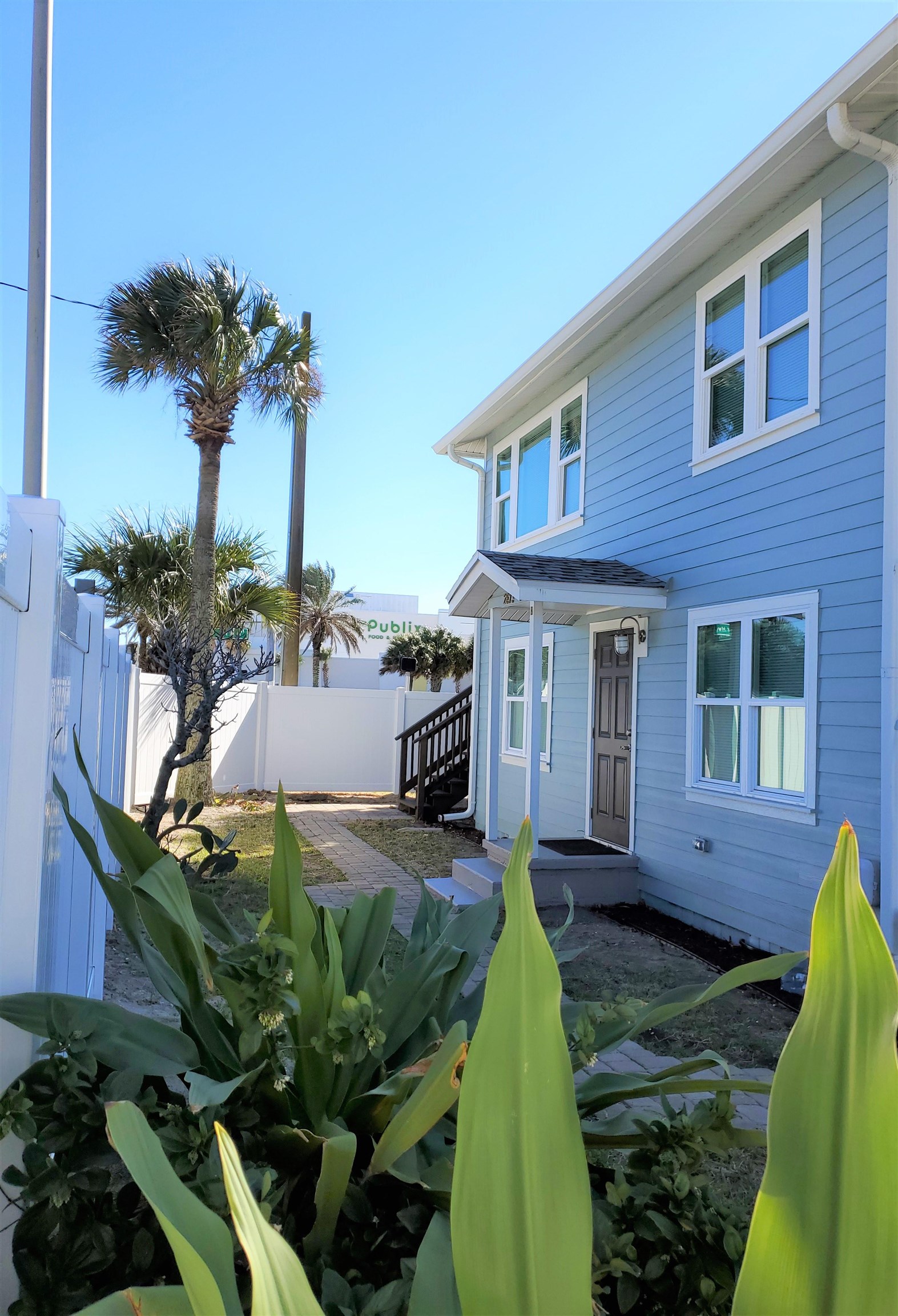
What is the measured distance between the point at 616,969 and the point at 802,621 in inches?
105

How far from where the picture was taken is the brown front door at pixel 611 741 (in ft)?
27.2

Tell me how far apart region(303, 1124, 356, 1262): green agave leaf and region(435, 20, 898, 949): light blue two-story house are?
14.4 ft

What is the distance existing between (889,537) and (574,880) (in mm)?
4016

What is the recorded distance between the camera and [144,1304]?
2.97 feet

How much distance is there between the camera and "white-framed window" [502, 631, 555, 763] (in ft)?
33.3

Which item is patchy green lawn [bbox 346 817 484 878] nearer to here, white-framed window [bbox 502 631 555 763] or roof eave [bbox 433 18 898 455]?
white-framed window [bbox 502 631 555 763]

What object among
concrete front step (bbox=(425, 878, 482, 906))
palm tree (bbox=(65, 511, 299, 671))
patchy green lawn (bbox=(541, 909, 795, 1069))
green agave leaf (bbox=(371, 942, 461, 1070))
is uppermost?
palm tree (bbox=(65, 511, 299, 671))

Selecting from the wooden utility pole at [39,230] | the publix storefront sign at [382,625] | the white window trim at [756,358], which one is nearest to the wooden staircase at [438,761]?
the white window trim at [756,358]

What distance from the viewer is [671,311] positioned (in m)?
7.67

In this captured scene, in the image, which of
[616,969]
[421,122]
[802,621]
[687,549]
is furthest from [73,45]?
[616,969]

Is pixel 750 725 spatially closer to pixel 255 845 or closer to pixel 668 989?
pixel 668 989

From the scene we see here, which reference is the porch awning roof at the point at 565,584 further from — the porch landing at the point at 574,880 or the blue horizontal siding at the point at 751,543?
the porch landing at the point at 574,880

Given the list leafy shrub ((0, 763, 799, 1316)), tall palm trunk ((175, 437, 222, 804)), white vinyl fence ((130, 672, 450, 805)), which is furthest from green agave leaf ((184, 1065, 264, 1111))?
white vinyl fence ((130, 672, 450, 805))

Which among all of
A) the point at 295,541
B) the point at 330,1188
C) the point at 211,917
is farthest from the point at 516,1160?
the point at 295,541
